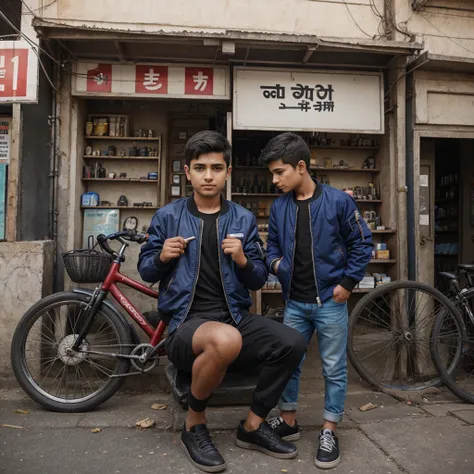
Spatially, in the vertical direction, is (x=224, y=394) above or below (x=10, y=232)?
below

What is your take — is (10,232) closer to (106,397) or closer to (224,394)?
(106,397)

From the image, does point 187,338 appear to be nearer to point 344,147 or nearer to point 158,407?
point 158,407

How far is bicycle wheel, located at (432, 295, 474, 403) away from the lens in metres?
4.02

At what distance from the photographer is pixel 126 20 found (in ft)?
15.4

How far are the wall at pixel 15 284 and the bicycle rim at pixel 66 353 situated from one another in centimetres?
27

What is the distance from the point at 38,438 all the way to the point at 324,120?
4.13 metres

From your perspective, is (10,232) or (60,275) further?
(60,275)

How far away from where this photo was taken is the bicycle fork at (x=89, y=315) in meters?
3.62

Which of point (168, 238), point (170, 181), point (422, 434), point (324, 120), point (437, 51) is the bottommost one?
point (422, 434)

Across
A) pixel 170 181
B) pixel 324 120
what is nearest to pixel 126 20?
pixel 170 181

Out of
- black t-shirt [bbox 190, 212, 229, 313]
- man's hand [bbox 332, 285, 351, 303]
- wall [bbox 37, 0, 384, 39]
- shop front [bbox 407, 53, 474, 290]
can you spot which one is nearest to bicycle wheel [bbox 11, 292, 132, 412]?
black t-shirt [bbox 190, 212, 229, 313]

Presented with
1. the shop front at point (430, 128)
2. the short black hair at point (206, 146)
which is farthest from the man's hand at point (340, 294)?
the shop front at point (430, 128)

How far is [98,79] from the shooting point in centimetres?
462

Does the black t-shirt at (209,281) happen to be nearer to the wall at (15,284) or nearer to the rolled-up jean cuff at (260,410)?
the rolled-up jean cuff at (260,410)
